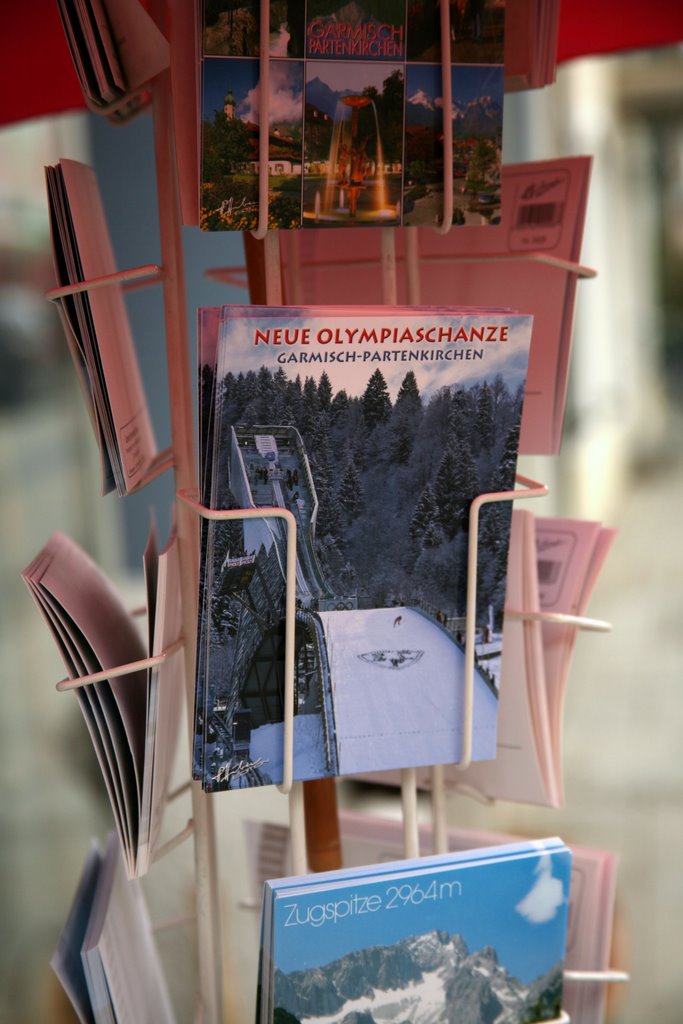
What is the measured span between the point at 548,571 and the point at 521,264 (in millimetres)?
288

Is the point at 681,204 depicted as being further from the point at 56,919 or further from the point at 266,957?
the point at 266,957

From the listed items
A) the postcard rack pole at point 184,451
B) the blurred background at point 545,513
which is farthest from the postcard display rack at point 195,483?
the blurred background at point 545,513

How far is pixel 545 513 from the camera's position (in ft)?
11.3

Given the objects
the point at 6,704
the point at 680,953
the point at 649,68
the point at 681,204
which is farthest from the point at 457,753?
the point at 649,68

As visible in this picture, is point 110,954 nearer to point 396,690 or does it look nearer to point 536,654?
point 396,690

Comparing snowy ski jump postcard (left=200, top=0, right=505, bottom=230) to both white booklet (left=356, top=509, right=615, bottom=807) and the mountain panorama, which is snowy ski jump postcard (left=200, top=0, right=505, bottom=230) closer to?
white booklet (left=356, top=509, right=615, bottom=807)

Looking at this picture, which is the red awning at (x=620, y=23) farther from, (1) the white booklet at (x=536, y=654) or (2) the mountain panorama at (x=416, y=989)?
(2) the mountain panorama at (x=416, y=989)

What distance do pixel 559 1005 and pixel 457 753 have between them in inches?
9.5

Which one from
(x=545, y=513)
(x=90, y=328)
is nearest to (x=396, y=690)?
(x=90, y=328)

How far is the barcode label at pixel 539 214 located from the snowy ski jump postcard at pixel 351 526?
240mm

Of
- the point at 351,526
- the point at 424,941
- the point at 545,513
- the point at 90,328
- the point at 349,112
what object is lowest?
the point at 545,513

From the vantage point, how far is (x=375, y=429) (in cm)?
Result: 69

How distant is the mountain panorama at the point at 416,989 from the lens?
714mm

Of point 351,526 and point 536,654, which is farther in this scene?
point 536,654
